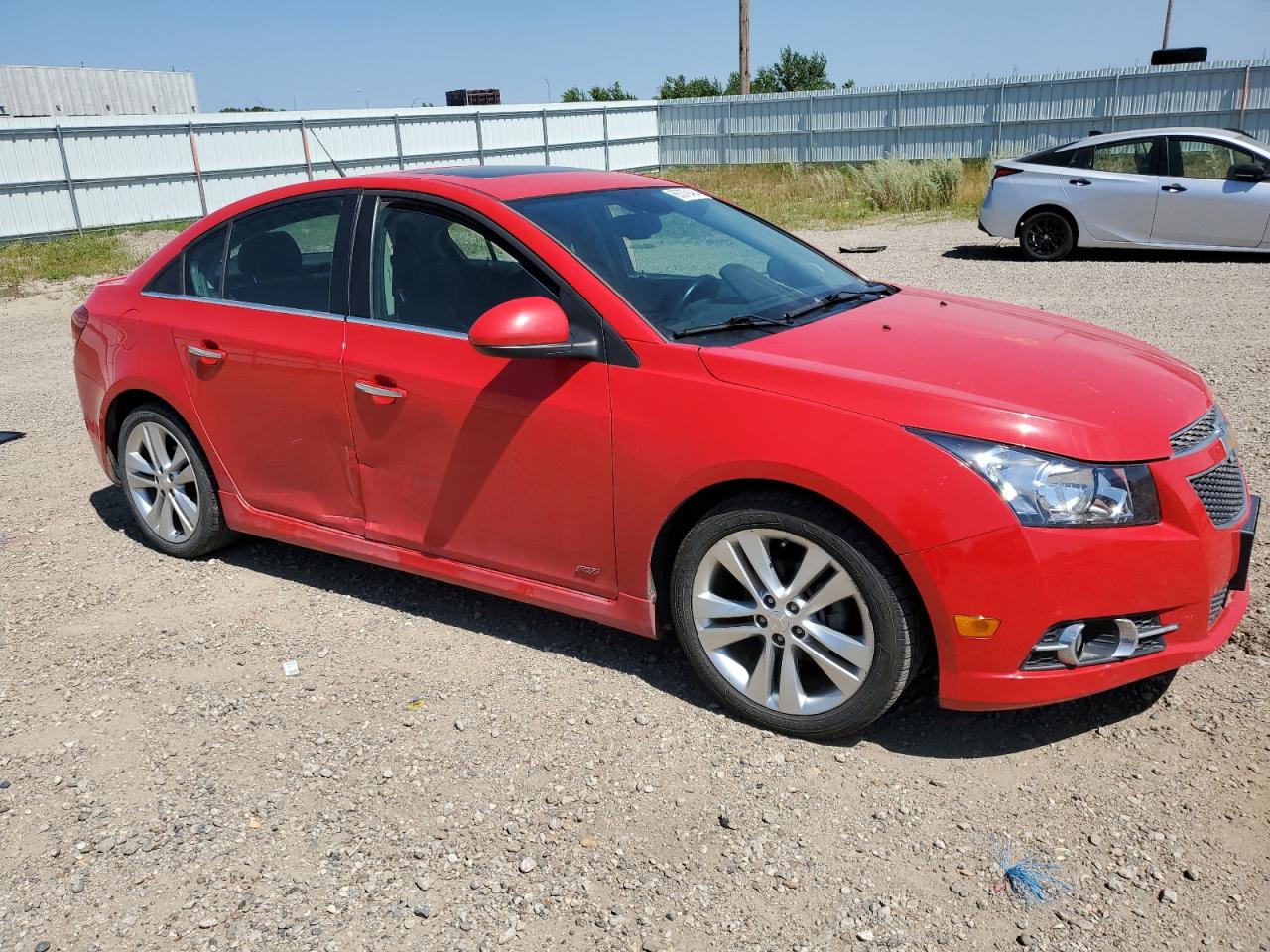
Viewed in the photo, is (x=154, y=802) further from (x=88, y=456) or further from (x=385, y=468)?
(x=88, y=456)

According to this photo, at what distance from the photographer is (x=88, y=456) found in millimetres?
7188

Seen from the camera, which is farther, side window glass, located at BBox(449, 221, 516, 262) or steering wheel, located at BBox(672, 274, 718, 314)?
side window glass, located at BBox(449, 221, 516, 262)

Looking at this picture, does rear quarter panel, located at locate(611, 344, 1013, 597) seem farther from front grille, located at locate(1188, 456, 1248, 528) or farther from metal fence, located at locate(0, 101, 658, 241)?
metal fence, located at locate(0, 101, 658, 241)

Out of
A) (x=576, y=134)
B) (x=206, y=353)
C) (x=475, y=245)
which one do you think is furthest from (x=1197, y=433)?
(x=576, y=134)

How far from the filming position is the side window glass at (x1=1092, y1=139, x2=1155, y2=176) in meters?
12.9

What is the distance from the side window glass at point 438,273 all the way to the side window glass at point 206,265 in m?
0.99

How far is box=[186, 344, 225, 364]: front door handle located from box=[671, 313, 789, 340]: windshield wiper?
2135mm

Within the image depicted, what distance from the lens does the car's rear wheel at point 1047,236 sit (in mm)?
13664

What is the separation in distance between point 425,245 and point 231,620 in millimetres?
1802

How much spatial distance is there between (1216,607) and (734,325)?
173cm

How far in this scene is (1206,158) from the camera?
494 inches

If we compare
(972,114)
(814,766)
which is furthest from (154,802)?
(972,114)

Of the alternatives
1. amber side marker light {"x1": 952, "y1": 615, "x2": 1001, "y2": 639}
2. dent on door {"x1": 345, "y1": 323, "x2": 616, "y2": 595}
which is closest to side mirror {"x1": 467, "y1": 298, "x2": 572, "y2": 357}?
dent on door {"x1": 345, "y1": 323, "x2": 616, "y2": 595}

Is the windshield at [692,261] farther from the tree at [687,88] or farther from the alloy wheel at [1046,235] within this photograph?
the tree at [687,88]
